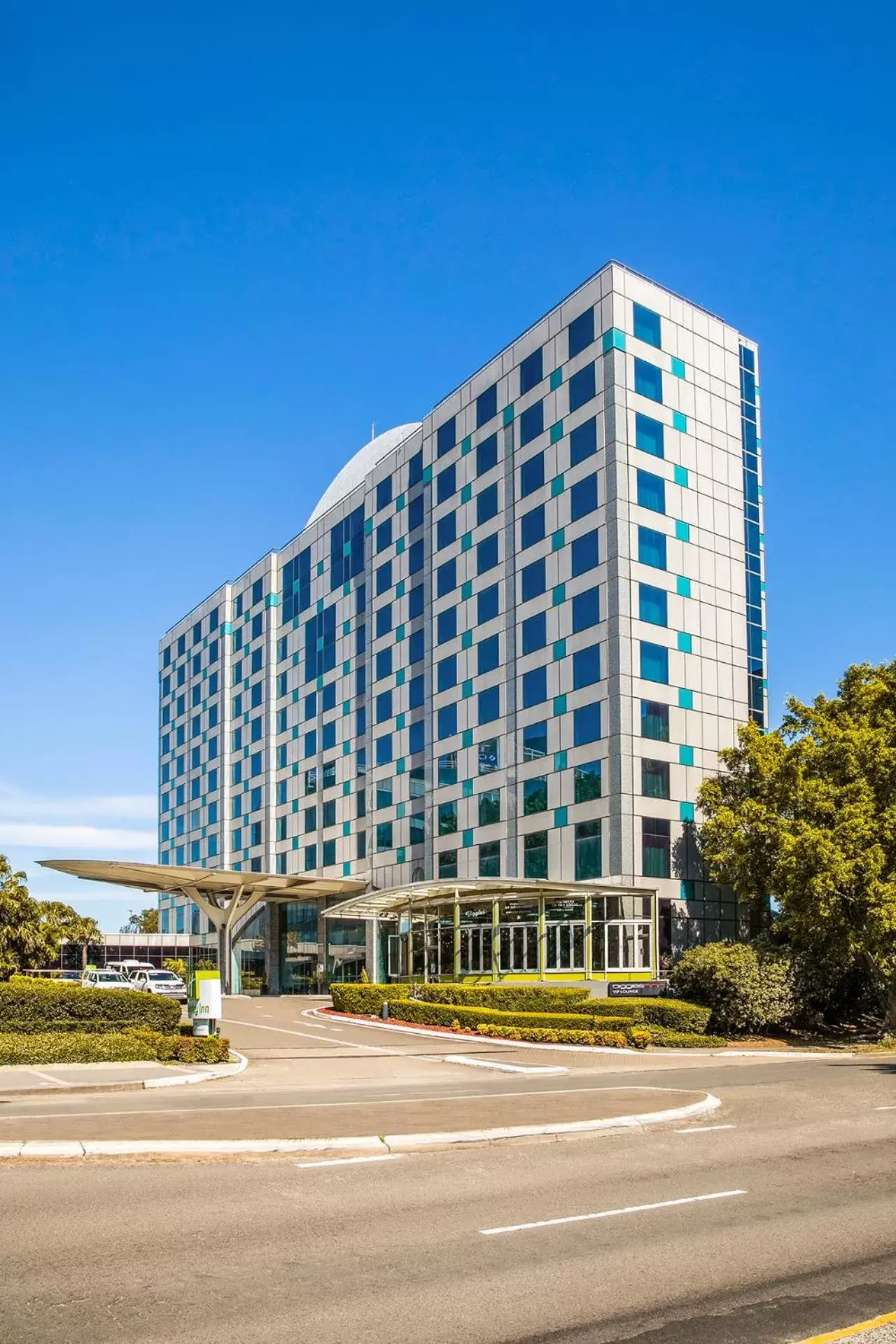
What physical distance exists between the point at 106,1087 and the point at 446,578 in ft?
137

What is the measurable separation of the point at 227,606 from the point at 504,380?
127ft

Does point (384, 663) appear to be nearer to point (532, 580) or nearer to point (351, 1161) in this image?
point (532, 580)

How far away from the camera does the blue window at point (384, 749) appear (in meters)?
65.5

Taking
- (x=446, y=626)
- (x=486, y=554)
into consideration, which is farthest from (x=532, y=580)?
(x=446, y=626)

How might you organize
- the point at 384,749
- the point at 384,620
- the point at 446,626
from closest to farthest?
the point at 446,626 < the point at 384,749 < the point at 384,620

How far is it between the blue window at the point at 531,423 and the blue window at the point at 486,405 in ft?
8.96

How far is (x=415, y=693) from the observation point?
2482 inches

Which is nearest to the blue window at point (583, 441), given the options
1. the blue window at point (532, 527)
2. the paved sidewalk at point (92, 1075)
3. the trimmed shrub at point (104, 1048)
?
the blue window at point (532, 527)

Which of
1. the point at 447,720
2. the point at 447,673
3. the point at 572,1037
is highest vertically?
the point at 447,673

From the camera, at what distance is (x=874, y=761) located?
37.1 meters

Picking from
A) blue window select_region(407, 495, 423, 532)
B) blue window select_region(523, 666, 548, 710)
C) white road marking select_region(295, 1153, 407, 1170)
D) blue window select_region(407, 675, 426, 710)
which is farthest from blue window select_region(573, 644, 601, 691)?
white road marking select_region(295, 1153, 407, 1170)

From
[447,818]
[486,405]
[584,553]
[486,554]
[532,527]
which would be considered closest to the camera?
[584,553]

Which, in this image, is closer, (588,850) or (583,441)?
(588,850)

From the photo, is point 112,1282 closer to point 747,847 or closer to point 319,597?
point 747,847
